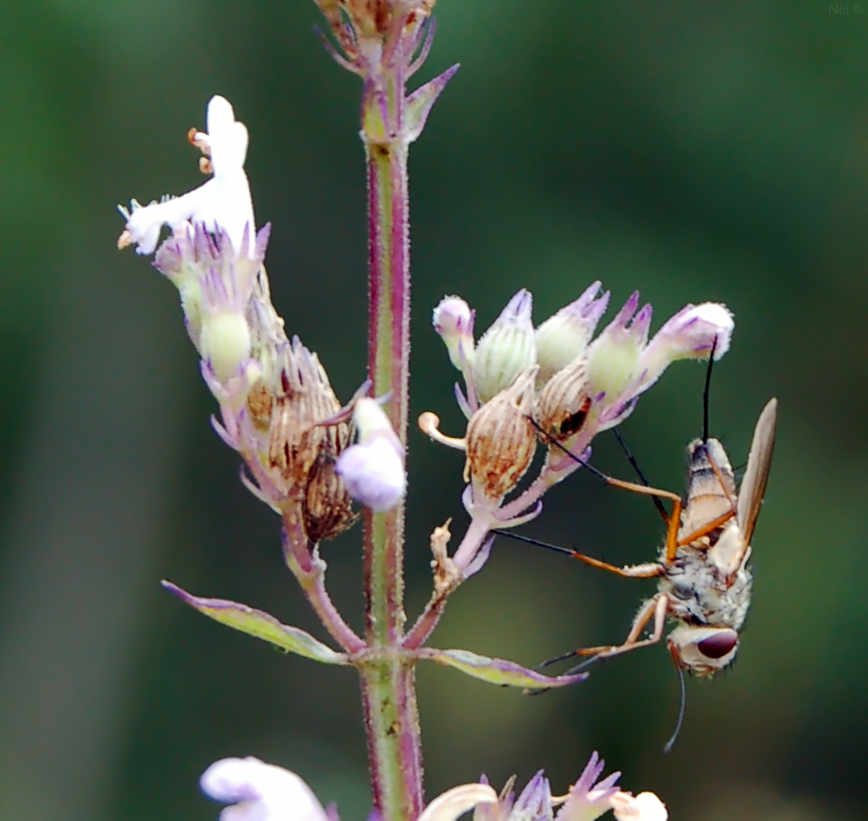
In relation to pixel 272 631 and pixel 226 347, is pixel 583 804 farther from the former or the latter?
pixel 226 347

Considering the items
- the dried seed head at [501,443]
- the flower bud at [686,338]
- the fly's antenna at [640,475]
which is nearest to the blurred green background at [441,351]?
the fly's antenna at [640,475]

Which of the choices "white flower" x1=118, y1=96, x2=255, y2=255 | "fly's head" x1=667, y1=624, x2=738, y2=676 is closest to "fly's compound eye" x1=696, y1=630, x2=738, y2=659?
"fly's head" x1=667, y1=624, x2=738, y2=676

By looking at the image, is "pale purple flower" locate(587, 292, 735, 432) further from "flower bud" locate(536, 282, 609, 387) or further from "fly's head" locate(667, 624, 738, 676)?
"fly's head" locate(667, 624, 738, 676)

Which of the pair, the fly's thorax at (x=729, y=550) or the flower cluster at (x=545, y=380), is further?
the fly's thorax at (x=729, y=550)

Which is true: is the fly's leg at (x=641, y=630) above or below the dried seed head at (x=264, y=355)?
below

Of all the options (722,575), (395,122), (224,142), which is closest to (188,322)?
(224,142)

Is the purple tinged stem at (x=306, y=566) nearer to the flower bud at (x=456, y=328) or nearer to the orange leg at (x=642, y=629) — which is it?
the flower bud at (x=456, y=328)
